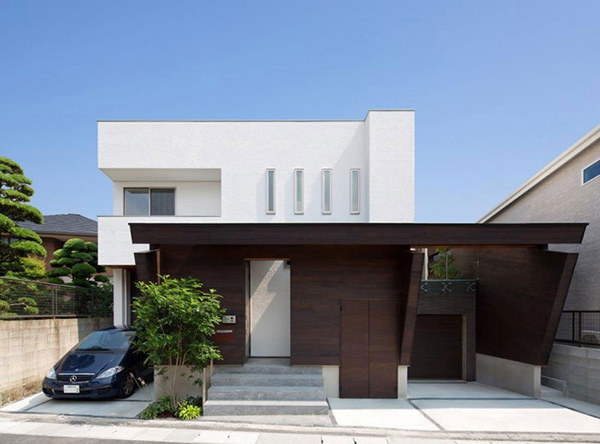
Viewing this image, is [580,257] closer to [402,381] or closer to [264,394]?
[402,381]

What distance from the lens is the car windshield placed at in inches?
323

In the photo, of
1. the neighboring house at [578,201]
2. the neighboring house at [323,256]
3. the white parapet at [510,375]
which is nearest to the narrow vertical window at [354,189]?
the neighboring house at [323,256]

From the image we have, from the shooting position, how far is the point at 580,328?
8047 mm

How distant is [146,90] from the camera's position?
10.1 metres

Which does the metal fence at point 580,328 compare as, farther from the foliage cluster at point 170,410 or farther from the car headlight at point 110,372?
the car headlight at point 110,372

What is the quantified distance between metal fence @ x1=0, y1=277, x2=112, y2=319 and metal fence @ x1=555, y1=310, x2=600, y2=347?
11.4m

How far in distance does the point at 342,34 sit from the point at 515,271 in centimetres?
646

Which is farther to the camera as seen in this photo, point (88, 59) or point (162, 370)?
point (88, 59)

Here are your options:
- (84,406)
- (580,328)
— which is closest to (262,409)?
(84,406)

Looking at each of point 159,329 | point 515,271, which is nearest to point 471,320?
point 515,271

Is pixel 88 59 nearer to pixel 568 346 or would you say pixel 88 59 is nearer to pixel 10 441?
pixel 10 441

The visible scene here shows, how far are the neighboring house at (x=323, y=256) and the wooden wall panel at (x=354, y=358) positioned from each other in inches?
0.7

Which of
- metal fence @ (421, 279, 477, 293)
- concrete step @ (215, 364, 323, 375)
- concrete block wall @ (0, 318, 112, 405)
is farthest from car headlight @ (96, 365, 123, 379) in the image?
metal fence @ (421, 279, 477, 293)

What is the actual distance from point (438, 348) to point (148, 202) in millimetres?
9161
